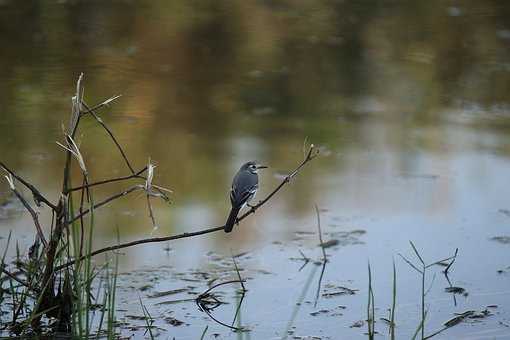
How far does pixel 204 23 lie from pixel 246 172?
466cm

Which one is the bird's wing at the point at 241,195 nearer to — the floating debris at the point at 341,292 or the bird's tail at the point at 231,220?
the bird's tail at the point at 231,220

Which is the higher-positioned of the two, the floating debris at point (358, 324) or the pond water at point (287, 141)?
the pond water at point (287, 141)

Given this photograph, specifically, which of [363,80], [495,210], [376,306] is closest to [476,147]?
[495,210]

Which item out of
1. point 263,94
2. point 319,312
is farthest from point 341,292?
point 263,94

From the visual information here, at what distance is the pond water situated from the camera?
4.66 meters

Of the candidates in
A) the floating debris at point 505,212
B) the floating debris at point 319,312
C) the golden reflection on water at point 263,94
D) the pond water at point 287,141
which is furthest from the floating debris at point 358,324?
the floating debris at point 505,212

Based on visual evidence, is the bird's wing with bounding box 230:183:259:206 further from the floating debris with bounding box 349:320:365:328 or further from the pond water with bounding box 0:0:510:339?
the floating debris with bounding box 349:320:365:328

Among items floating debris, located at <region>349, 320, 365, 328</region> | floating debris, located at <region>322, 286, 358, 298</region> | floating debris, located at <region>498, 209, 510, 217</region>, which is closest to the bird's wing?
floating debris, located at <region>322, 286, 358, 298</region>

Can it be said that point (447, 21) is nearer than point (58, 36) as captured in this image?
No

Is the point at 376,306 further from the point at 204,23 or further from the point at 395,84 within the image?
the point at 204,23

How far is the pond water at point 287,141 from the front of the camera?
466 centimetres

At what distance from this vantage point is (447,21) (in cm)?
980

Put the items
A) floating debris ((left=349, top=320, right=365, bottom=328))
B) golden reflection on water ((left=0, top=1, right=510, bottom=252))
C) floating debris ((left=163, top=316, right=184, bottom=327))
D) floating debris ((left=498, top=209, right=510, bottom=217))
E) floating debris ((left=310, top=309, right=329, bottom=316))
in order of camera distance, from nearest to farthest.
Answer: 1. floating debris ((left=163, top=316, right=184, bottom=327))
2. floating debris ((left=349, top=320, right=365, bottom=328))
3. floating debris ((left=310, top=309, right=329, bottom=316))
4. floating debris ((left=498, top=209, right=510, bottom=217))
5. golden reflection on water ((left=0, top=1, right=510, bottom=252))

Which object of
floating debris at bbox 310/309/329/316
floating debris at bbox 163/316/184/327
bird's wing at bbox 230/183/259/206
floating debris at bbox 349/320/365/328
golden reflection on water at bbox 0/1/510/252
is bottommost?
floating debris at bbox 349/320/365/328
